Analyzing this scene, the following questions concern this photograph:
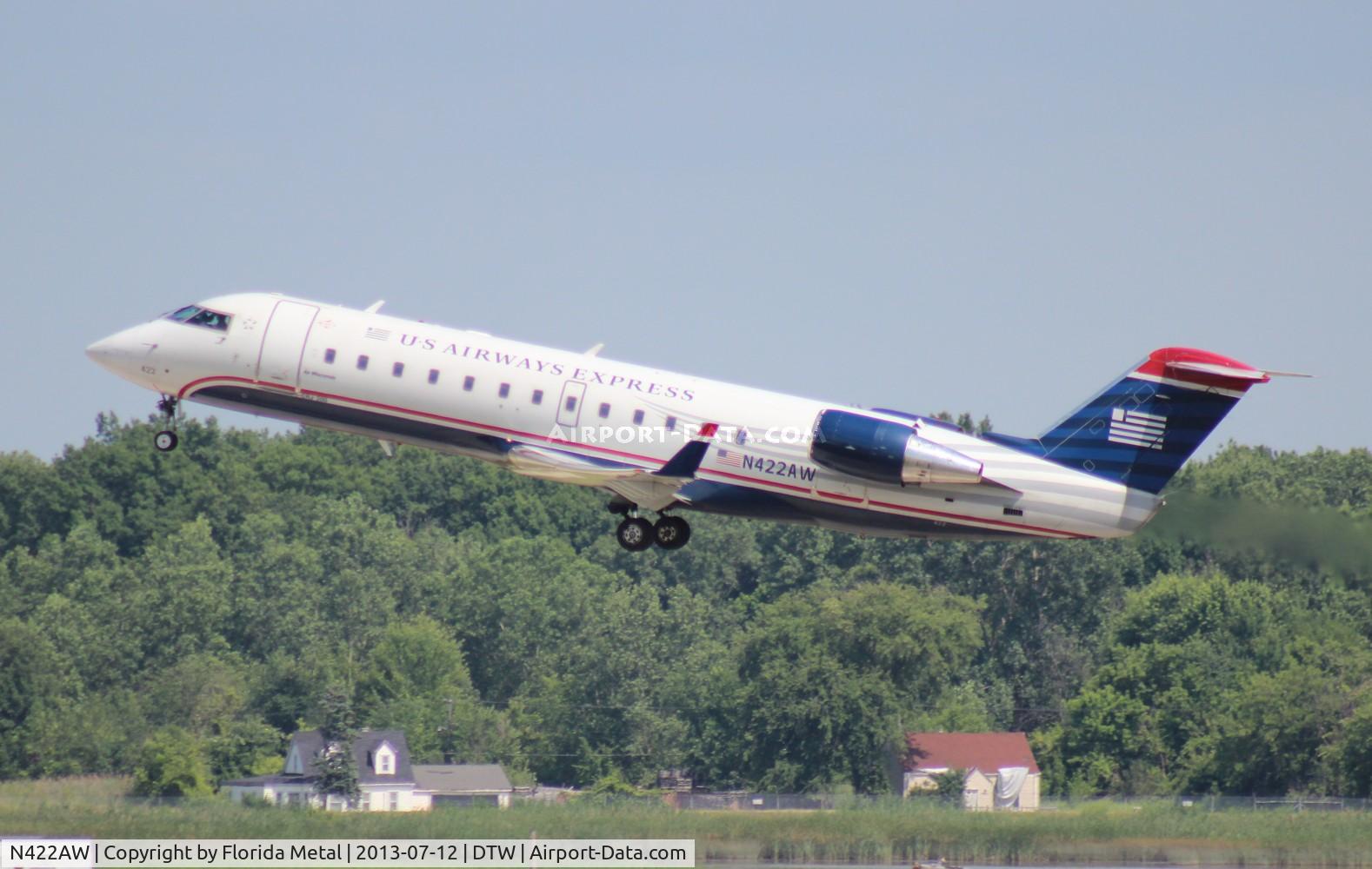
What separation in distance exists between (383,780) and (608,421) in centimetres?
3013

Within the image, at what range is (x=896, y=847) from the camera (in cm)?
4822

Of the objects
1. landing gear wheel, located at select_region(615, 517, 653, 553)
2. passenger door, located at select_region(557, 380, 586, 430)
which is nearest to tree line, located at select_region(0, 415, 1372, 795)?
landing gear wheel, located at select_region(615, 517, 653, 553)

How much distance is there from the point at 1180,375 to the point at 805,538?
186ft

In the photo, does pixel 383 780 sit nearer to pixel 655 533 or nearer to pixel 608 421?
pixel 655 533

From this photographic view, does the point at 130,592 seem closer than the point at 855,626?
No

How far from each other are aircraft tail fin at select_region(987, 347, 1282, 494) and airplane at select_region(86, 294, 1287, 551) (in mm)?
28

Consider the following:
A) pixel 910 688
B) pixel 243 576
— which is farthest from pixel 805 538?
pixel 243 576

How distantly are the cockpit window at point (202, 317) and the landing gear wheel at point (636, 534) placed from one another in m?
7.58

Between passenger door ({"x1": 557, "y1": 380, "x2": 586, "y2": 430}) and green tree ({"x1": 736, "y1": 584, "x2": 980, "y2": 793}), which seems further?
green tree ({"x1": 736, "y1": 584, "x2": 980, "y2": 793})

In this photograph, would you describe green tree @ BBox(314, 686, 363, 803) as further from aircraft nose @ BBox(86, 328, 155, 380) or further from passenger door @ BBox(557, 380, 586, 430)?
passenger door @ BBox(557, 380, 586, 430)

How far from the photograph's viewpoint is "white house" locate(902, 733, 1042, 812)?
66000 millimetres

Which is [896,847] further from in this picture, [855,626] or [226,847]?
[855,626]

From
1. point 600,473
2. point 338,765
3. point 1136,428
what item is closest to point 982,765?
point 338,765
